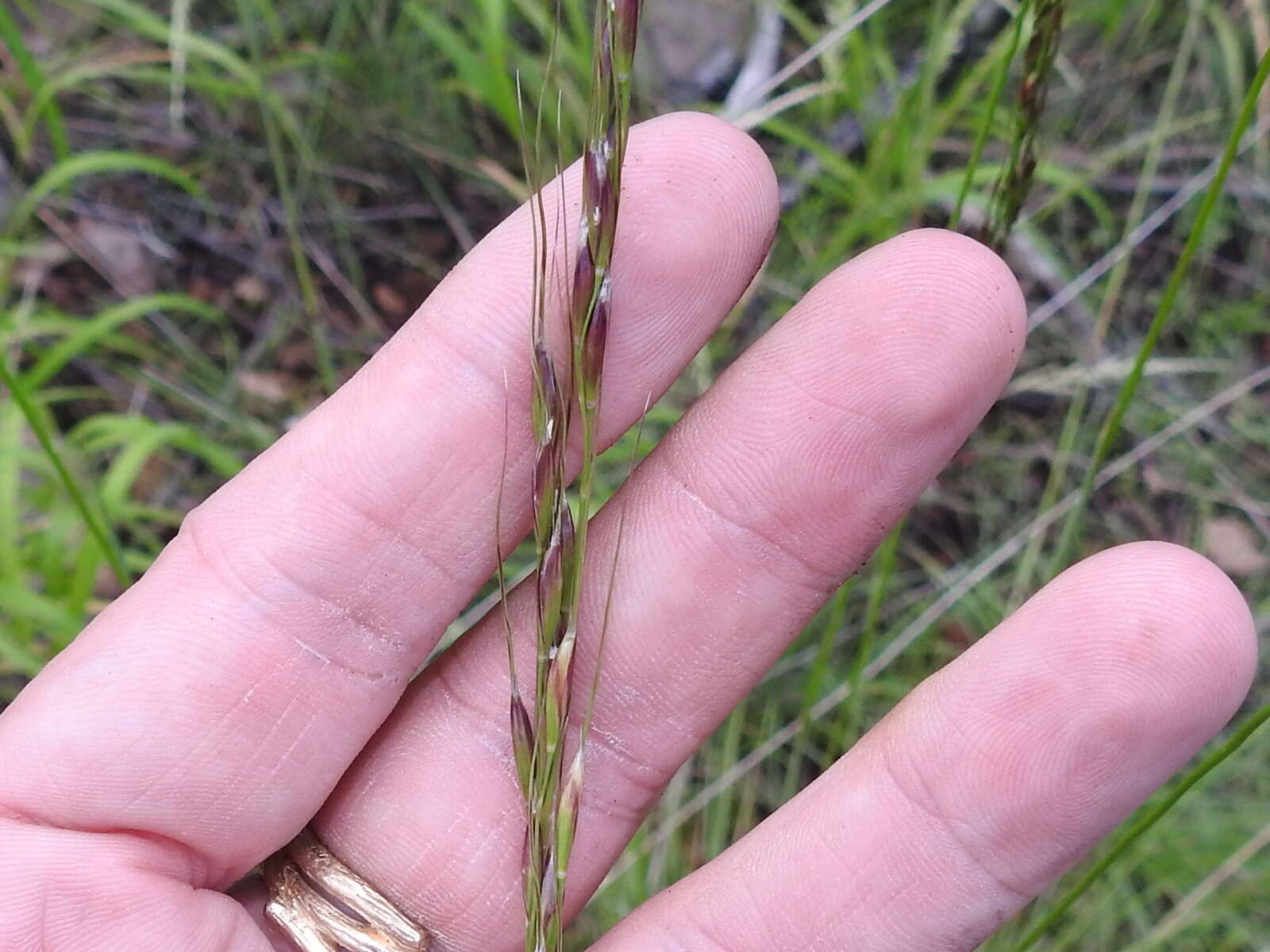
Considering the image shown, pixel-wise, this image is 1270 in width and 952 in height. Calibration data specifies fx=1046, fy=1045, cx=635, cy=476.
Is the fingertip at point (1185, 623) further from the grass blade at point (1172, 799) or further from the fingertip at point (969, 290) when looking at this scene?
the fingertip at point (969, 290)

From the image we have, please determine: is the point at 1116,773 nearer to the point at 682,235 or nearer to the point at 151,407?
the point at 682,235

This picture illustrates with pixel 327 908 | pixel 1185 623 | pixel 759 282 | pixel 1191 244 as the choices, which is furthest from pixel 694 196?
pixel 327 908

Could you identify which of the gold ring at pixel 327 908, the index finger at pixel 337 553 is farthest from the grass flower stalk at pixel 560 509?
the gold ring at pixel 327 908

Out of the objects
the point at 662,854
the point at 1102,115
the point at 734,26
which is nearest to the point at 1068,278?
the point at 1102,115

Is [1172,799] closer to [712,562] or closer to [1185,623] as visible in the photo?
[1185,623]

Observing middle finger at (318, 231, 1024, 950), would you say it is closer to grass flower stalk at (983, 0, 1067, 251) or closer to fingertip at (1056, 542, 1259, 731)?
grass flower stalk at (983, 0, 1067, 251)

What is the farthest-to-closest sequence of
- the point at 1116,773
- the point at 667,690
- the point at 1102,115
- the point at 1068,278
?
1. the point at 1102,115
2. the point at 1068,278
3. the point at 667,690
4. the point at 1116,773

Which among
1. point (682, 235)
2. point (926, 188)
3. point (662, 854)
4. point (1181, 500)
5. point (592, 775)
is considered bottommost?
point (1181, 500)
